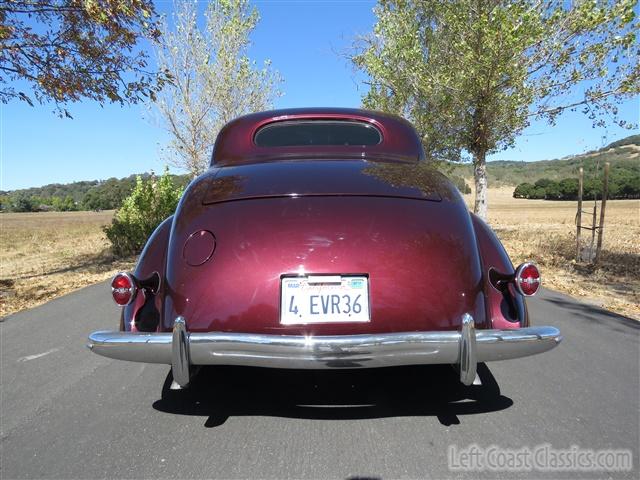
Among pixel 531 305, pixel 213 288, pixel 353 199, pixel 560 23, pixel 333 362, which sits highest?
pixel 560 23

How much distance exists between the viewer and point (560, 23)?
9789mm

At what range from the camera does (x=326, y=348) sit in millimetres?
1964

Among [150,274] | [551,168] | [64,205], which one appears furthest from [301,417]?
[551,168]

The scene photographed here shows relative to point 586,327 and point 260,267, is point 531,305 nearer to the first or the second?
point 586,327

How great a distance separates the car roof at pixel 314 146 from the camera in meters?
3.01

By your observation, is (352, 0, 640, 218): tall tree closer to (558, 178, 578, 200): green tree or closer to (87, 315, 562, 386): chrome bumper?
(87, 315, 562, 386): chrome bumper

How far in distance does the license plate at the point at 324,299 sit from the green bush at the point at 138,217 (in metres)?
10.5

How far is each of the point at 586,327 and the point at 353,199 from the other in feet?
10.9

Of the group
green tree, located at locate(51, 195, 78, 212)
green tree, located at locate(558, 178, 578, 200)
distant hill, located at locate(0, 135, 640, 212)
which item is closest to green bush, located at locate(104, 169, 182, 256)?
distant hill, located at locate(0, 135, 640, 212)

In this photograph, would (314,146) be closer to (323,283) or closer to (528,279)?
(323,283)

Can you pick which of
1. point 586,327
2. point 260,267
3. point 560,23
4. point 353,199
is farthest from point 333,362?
point 560,23

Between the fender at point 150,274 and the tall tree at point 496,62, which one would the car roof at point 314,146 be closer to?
the fender at point 150,274

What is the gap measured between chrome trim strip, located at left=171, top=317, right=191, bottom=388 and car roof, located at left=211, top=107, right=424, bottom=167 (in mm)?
1281

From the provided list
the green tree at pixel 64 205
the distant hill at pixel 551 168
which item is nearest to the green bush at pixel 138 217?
the distant hill at pixel 551 168
